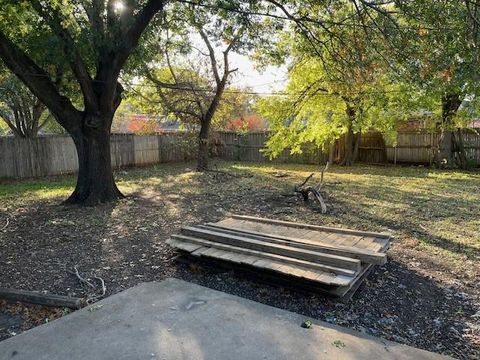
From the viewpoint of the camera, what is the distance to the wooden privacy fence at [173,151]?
12234mm

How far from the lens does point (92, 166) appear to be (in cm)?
800

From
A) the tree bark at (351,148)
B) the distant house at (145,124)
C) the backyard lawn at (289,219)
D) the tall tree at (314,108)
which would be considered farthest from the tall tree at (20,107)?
the tree bark at (351,148)

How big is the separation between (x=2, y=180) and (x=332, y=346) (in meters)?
11.7

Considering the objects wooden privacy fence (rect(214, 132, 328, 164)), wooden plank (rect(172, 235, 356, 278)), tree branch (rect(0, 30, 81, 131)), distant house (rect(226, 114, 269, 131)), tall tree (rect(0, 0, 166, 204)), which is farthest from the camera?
distant house (rect(226, 114, 269, 131))

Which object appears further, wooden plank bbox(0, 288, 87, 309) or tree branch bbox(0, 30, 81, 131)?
tree branch bbox(0, 30, 81, 131)

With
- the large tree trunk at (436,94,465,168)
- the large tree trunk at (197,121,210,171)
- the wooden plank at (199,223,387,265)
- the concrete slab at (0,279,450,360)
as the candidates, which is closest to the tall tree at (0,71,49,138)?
the large tree trunk at (197,121,210,171)

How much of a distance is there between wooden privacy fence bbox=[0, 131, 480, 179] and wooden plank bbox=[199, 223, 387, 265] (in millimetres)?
9842

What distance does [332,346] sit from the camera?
2758 millimetres

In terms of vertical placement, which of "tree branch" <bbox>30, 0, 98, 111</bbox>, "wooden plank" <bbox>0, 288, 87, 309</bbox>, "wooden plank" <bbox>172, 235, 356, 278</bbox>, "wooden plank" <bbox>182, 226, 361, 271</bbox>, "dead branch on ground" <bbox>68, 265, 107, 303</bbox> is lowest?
"dead branch on ground" <bbox>68, 265, 107, 303</bbox>

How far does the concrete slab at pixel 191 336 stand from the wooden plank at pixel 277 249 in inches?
26.9

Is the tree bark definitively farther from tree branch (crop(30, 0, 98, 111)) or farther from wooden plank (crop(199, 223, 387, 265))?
wooden plank (crop(199, 223, 387, 265))

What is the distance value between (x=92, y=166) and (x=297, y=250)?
5430 mm

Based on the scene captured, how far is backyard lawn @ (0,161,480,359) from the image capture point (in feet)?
11.1

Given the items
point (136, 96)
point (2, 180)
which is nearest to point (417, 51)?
point (136, 96)
